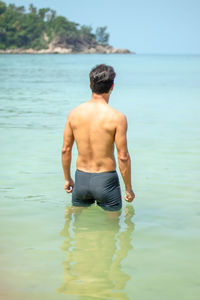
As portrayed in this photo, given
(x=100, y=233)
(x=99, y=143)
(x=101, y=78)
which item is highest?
(x=101, y=78)

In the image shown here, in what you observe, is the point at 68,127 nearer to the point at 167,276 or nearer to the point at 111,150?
the point at 111,150

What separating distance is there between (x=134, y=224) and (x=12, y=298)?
201 cm

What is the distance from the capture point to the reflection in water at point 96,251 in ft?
12.2

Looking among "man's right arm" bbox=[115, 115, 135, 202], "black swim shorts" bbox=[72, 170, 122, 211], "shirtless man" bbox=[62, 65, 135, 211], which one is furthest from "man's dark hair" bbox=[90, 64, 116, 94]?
"black swim shorts" bbox=[72, 170, 122, 211]

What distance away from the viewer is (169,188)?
267 inches

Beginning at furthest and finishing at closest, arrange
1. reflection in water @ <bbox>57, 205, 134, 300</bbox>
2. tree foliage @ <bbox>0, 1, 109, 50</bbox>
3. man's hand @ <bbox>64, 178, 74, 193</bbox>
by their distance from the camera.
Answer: tree foliage @ <bbox>0, 1, 109, 50</bbox> → man's hand @ <bbox>64, 178, 74, 193</bbox> → reflection in water @ <bbox>57, 205, 134, 300</bbox>

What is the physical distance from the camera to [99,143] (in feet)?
15.2

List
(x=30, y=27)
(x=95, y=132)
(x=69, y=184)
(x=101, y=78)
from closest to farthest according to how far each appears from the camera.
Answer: (x=101, y=78), (x=95, y=132), (x=69, y=184), (x=30, y=27)

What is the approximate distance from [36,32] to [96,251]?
597 ft

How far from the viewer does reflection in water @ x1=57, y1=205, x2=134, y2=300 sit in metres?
3.71

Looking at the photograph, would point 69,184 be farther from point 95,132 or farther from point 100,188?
point 95,132

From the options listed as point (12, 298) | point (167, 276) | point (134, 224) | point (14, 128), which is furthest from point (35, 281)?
point (14, 128)

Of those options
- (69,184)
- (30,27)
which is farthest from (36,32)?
(69,184)

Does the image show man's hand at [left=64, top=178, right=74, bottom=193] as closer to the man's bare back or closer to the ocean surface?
the man's bare back
